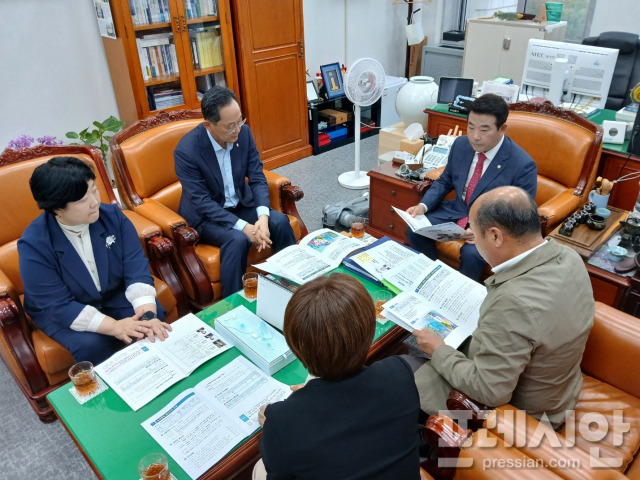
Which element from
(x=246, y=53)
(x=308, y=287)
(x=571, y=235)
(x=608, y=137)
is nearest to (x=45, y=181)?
(x=308, y=287)

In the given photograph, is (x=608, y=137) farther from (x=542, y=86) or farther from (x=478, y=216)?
(x=478, y=216)

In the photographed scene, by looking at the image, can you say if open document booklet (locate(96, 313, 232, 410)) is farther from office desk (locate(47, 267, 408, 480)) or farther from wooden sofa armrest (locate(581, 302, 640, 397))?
wooden sofa armrest (locate(581, 302, 640, 397))

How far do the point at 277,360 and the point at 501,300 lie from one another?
2.41ft

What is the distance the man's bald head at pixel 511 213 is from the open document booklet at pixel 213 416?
0.82 m

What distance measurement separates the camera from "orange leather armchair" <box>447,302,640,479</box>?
3.96ft

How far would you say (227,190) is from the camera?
2.64 meters

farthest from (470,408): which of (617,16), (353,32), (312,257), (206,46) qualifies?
(617,16)

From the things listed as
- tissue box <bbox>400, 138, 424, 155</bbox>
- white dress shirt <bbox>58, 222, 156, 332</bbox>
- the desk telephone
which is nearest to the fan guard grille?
tissue box <bbox>400, 138, 424, 155</bbox>

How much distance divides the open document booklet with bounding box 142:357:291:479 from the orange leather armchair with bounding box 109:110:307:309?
923mm

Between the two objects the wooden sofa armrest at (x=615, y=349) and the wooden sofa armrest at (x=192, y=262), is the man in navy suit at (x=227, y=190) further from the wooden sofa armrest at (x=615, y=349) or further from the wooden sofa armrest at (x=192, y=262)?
the wooden sofa armrest at (x=615, y=349)

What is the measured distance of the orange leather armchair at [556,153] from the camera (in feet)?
8.29

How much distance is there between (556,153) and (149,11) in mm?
2779

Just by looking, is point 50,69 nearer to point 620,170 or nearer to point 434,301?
point 434,301

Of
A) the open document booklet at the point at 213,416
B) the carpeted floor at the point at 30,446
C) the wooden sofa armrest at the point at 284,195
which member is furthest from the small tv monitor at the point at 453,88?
the carpeted floor at the point at 30,446
